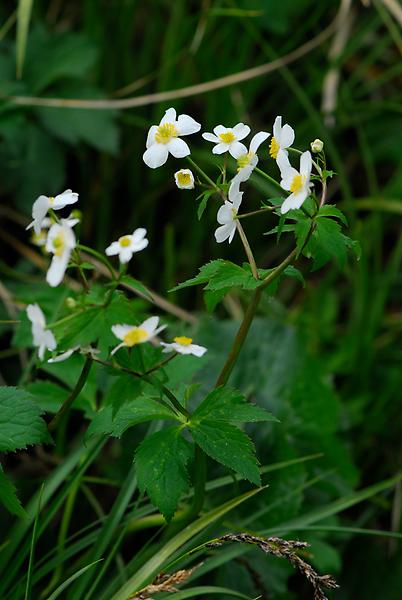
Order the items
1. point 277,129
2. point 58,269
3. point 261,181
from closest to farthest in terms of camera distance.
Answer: point 58,269 < point 277,129 < point 261,181

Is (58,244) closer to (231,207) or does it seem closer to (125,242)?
(125,242)

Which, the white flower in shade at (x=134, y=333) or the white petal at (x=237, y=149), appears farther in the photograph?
the white petal at (x=237, y=149)

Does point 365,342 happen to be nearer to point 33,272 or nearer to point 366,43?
point 33,272

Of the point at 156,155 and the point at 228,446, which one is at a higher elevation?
the point at 156,155

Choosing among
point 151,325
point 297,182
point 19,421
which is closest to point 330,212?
point 297,182

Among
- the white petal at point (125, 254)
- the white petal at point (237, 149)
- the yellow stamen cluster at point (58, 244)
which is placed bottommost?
the white petal at point (125, 254)

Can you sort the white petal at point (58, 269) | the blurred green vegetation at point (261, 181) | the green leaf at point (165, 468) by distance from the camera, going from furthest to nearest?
the blurred green vegetation at point (261, 181), the green leaf at point (165, 468), the white petal at point (58, 269)

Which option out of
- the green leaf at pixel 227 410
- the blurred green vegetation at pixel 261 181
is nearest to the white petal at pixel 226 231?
the green leaf at pixel 227 410

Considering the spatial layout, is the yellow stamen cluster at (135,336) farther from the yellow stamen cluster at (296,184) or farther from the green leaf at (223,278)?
the yellow stamen cluster at (296,184)
